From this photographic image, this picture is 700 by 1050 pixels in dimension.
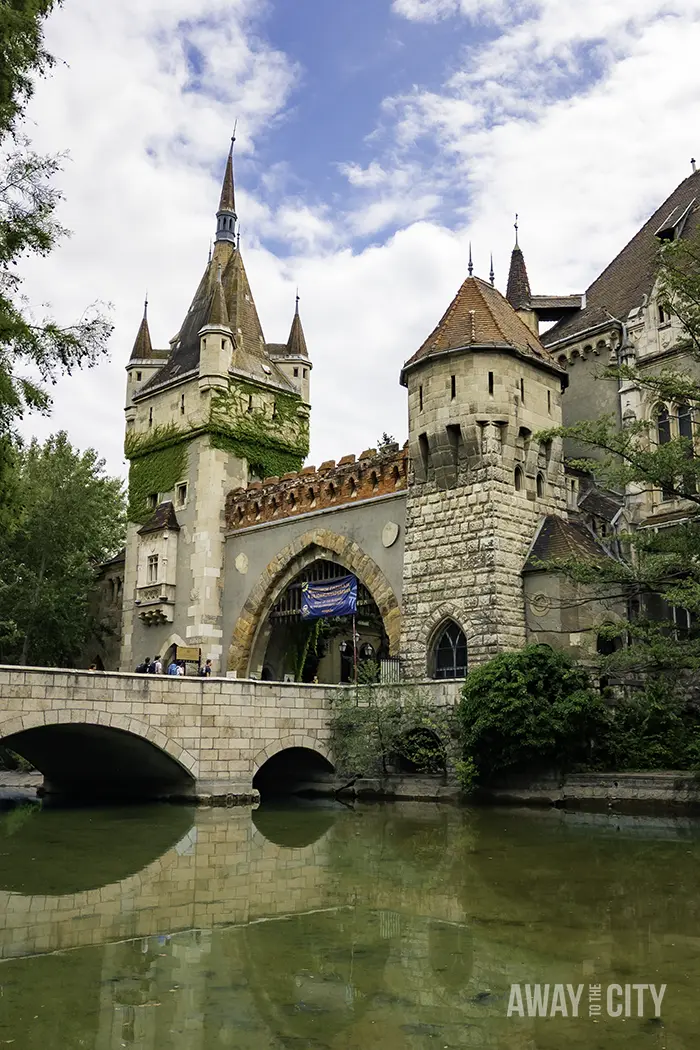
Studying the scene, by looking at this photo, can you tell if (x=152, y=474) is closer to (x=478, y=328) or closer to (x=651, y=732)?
(x=478, y=328)

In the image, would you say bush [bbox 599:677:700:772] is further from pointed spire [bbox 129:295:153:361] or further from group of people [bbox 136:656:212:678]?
pointed spire [bbox 129:295:153:361]

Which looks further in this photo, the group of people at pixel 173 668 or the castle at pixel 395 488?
the group of people at pixel 173 668

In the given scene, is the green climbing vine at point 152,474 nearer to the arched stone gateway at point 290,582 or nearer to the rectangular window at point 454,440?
the arched stone gateway at point 290,582

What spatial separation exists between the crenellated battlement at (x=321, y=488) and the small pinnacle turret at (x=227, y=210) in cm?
1154

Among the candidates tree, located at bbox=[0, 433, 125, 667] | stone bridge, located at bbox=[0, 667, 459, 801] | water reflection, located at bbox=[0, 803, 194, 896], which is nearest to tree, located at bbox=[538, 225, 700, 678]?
stone bridge, located at bbox=[0, 667, 459, 801]

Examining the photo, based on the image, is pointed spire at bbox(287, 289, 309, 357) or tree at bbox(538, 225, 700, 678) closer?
tree at bbox(538, 225, 700, 678)

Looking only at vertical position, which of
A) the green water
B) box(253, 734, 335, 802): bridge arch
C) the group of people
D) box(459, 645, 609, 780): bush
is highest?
the group of people

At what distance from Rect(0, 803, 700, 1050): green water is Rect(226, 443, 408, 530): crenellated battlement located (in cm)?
1210

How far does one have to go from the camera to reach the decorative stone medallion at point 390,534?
24.4 metres

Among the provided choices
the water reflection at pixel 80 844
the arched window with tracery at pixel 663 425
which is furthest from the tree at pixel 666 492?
the water reflection at pixel 80 844

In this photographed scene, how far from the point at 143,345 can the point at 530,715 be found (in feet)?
76.1

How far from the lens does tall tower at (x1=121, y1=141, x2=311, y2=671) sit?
98.9 feet

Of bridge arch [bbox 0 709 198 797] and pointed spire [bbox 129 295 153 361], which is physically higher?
pointed spire [bbox 129 295 153 361]

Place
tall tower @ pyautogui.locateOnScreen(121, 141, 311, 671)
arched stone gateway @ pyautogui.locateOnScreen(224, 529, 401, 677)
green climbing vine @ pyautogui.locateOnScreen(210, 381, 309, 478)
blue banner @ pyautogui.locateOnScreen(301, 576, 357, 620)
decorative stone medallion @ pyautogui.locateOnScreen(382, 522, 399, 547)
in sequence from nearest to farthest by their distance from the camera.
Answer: arched stone gateway @ pyautogui.locateOnScreen(224, 529, 401, 677)
decorative stone medallion @ pyautogui.locateOnScreen(382, 522, 399, 547)
blue banner @ pyautogui.locateOnScreen(301, 576, 357, 620)
tall tower @ pyautogui.locateOnScreen(121, 141, 311, 671)
green climbing vine @ pyautogui.locateOnScreen(210, 381, 309, 478)
